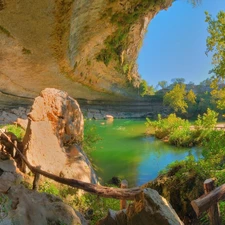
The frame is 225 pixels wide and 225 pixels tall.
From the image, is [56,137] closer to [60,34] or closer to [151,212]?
[60,34]

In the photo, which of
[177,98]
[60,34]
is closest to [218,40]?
[60,34]

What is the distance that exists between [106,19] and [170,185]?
7.15m

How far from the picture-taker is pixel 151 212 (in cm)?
263

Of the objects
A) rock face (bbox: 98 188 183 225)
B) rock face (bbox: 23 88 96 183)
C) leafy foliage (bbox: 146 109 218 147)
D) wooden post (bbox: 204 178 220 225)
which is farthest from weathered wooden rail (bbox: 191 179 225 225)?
leafy foliage (bbox: 146 109 218 147)

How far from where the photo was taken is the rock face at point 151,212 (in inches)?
101

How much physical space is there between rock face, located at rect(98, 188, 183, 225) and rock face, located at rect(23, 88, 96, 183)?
387 centimetres

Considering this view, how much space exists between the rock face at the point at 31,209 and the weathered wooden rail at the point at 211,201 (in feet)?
5.95

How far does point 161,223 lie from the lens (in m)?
2.55

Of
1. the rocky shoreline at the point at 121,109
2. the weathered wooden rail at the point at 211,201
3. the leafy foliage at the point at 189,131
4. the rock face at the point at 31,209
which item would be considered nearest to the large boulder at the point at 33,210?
the rock face at the point at 31,209

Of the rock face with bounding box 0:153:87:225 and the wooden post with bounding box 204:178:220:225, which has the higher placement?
the wooden post with bounding box 204:178:220:225

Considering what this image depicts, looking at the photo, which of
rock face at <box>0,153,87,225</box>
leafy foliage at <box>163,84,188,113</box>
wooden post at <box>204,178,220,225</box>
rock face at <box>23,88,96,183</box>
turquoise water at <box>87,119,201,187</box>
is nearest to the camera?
rock face at <box>0,153,87,225</box>

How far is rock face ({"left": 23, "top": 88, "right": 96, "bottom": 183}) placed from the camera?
656 centimetres

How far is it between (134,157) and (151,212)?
11620mm

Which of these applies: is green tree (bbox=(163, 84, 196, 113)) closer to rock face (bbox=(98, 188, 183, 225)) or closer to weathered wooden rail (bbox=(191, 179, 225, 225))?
weathered wooden rail (bbox=(191, 179, 225, 225))
